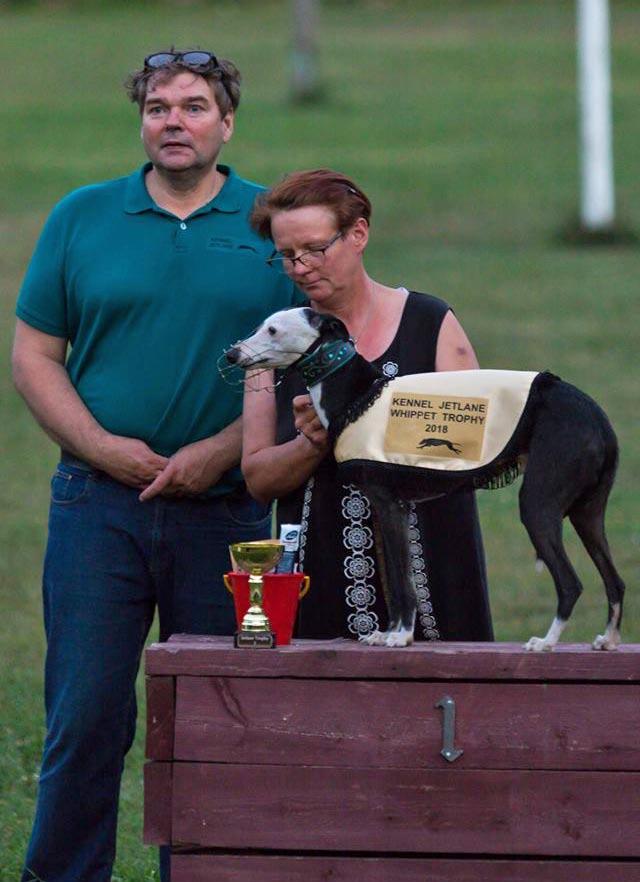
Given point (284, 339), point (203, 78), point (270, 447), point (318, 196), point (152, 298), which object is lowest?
point (270, 447)

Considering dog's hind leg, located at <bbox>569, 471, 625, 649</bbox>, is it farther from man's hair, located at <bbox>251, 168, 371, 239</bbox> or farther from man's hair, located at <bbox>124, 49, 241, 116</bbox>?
man's hair, located at <bbox>124, 49, 241, 116</bbox>

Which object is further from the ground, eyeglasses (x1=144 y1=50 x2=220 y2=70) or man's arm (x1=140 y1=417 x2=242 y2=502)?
eyeglasses (x1=144 y1=50 x2=220 y2=70)

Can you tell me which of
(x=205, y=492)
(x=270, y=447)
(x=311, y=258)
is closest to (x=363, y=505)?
(x=270, y=447)

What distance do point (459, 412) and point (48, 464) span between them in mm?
8870

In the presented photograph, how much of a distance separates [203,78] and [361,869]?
202 cm

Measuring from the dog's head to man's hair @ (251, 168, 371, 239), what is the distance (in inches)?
10.1

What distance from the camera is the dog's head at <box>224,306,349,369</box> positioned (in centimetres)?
392

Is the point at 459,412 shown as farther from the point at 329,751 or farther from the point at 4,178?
the point at 4,178

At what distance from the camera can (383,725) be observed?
3.91m

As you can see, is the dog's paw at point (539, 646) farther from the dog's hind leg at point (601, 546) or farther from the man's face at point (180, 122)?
the man's face at point (180, 122)

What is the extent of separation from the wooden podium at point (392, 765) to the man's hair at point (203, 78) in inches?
59.2

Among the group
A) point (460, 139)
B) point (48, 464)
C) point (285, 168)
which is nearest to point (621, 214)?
point (285, 168)

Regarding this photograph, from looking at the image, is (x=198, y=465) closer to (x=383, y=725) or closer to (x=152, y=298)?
(x=152, y=298)

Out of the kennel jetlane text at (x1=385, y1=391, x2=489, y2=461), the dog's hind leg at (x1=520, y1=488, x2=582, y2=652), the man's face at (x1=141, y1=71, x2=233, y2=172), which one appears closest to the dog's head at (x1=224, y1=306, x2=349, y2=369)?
the kennel jetlane text at (x1=385, y1=391, x2=489, y2=461)
